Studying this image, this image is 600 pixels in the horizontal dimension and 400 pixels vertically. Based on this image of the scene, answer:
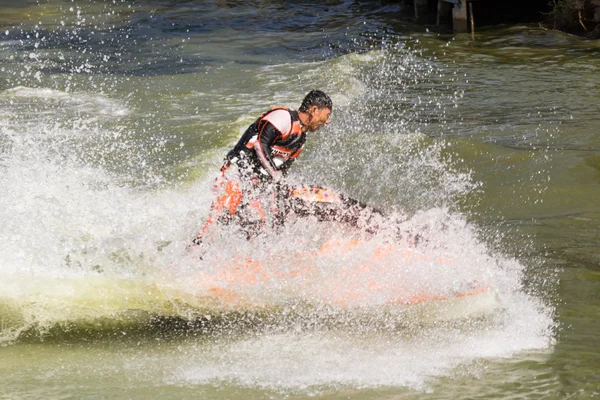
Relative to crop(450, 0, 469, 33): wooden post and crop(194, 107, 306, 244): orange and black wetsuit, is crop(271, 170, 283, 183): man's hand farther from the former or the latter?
crop(450, 0, 469, 33): wooden post

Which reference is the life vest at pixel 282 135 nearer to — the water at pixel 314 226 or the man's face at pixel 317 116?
the man's face at pixel 317 116

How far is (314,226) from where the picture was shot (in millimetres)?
6832

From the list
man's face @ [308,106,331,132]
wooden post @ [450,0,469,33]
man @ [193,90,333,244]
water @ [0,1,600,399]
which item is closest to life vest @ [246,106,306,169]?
man @ [193,90,333,244]

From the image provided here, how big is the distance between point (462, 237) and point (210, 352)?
2.81 meters

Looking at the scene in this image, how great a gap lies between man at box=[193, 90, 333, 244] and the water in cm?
24

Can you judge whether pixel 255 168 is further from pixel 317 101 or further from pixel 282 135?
pixel 317 101

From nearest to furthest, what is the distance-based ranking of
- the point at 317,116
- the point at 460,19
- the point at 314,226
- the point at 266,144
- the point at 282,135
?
the point at 266,144
the point at 282,135
the point at 317,116
the point at 314,226
the point at 460,19

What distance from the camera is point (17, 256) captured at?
6648 millimetres

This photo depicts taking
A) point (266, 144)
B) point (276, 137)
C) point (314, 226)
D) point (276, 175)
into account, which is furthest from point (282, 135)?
point (314, 226)

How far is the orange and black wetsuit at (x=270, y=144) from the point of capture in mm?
6449

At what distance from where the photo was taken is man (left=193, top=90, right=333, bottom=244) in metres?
6.55

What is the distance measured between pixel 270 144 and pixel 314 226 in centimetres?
84

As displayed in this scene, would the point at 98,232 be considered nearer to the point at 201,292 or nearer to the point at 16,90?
the point at 201,292

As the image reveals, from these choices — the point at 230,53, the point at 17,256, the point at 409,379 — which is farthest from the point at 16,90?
the point at 409,379
